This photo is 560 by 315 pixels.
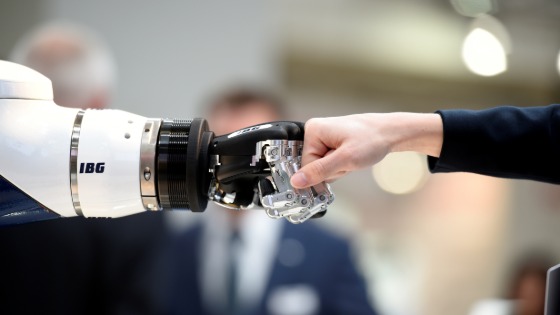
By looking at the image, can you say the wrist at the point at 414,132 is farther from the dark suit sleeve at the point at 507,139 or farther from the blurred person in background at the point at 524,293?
the blurred person in background at the point at 524,293

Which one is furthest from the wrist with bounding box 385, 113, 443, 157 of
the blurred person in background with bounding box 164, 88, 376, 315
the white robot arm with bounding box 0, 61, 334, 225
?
the blurred person in background with bounding box 164, 88, 376, 315

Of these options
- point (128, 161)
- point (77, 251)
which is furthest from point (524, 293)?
point (128, 161)

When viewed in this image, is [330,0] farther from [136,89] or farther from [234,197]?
[234,197]

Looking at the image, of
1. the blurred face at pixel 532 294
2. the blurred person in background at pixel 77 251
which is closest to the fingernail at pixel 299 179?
the blurred person in background at pixel 77 251

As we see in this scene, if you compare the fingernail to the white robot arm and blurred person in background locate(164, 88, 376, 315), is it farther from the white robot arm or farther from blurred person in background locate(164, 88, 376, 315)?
blurred person in background locate(164, 88, 376, 315)

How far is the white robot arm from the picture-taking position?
0.86 m

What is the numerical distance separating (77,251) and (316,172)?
0.73 meters

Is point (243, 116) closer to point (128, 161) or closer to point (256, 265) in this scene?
point (256, 265)

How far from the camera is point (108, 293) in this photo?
1423 mm

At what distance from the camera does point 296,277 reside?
1.77 m

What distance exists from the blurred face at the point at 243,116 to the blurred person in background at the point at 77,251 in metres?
0.34

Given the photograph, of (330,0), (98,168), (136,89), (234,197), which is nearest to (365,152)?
(234,197)

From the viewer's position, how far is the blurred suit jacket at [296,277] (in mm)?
1723

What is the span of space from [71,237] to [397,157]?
3.62m
